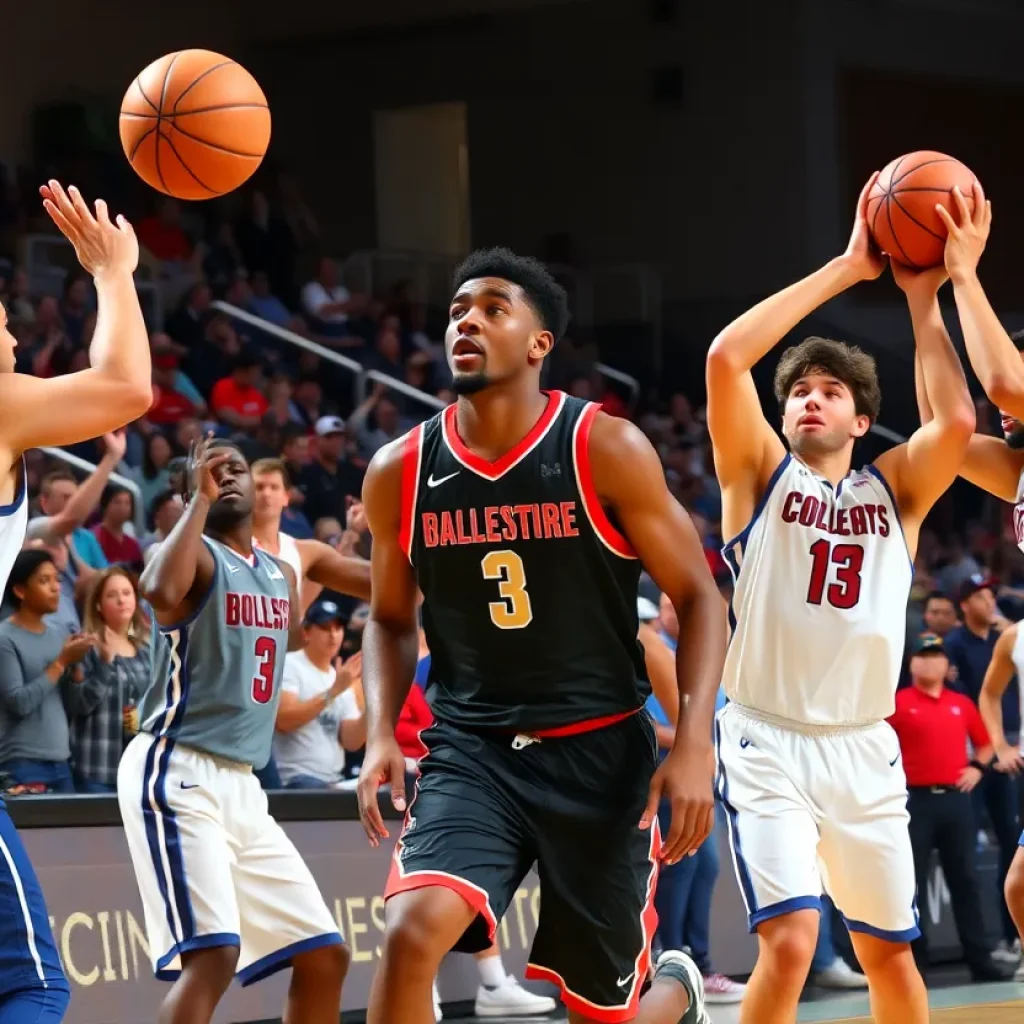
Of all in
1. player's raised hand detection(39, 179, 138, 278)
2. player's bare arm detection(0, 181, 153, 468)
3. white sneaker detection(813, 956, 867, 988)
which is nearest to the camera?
player's bare arm detection(0, 181, 153, 468)

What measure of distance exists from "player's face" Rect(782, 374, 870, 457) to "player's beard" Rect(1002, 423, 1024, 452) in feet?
2.56

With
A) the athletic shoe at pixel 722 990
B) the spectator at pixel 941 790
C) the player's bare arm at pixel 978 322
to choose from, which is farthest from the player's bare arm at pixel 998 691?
the player's bare arm at pixel 978 322

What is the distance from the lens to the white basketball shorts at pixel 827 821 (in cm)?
534

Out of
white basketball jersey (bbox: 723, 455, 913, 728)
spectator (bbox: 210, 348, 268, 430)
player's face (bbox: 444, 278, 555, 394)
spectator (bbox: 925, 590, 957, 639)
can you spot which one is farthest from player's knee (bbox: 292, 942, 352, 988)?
spectator (bbox: 210, 348, 268, 430)

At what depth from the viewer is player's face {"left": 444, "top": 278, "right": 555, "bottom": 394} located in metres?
4.50

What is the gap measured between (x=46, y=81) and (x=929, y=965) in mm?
10459

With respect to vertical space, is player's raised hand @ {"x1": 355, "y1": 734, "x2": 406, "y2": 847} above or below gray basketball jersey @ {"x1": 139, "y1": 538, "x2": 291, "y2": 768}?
below

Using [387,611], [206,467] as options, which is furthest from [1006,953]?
[387,611]

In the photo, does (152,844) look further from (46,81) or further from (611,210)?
(611,210)

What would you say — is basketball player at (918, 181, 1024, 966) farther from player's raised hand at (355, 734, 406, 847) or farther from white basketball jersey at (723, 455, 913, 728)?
player's raised hand at (355, 734, 406, 847)

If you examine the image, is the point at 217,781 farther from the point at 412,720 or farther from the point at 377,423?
the point at 377,423

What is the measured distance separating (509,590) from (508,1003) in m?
4.25

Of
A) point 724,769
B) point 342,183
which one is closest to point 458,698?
point 724,769

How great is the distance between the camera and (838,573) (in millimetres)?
5574
